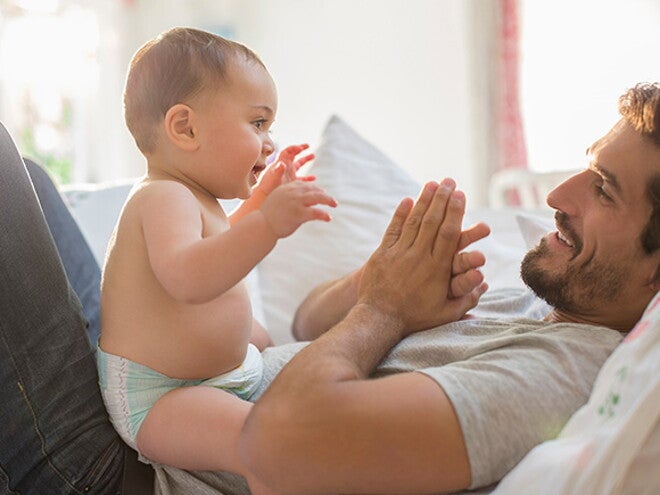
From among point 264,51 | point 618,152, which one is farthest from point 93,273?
point 264,51

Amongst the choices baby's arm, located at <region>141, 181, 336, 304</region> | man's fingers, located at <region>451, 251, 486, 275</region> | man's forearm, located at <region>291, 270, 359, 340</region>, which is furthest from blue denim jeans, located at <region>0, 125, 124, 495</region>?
man's fingers, located at <region>451, 251, 486, 275</region>

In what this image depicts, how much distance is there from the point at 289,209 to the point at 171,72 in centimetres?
29

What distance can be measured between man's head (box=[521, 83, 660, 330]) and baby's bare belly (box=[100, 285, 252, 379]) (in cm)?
44

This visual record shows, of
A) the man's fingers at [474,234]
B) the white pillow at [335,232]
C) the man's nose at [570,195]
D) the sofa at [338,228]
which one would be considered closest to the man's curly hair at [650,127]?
the man's nose at [570,195]

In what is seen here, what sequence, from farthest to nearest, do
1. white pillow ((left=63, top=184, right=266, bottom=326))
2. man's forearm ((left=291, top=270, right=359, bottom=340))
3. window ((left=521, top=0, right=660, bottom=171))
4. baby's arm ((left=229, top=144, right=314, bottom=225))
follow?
window ((left=521, top=0, right=660, bottom=171)) < white pillow ((left=63, top=184, right=266, bottom=326)) < man's forearm ((left=291, top=270, right=359, bottom=340)) < baby's arm ((left=229, top=144, right=314, bottom=225))

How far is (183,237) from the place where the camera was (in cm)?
104

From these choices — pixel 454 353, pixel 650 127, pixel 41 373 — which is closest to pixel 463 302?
pixel 454 353

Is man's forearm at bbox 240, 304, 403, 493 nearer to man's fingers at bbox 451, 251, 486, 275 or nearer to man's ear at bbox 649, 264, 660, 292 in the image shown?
man's fingers at bbox 451, 251, 486, 275

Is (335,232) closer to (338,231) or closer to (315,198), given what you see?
(338,231)

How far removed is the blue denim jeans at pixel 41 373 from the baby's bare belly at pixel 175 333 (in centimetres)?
7

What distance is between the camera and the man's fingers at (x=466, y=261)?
3.98ft

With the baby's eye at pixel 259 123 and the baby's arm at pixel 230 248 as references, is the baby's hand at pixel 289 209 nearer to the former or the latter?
the baby's arm at pixel 230 248

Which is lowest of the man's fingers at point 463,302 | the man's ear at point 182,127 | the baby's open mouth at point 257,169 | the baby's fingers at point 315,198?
the man's fingers at point 463,302

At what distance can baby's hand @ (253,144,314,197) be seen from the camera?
4.40ft
